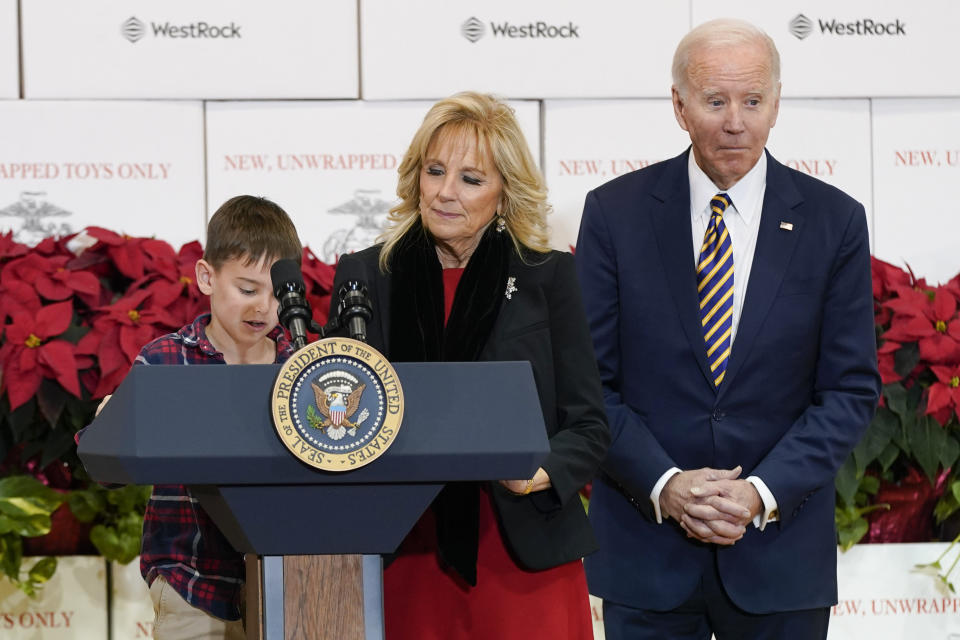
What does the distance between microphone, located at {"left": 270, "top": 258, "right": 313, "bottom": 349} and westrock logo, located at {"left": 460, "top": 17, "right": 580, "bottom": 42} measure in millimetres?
2176

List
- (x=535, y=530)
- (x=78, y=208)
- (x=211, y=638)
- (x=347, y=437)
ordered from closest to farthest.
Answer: (x=347, y=437), (x=535, y=530), (x=211, y=638), (x=78, y=208)

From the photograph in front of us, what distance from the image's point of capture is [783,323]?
239 cm

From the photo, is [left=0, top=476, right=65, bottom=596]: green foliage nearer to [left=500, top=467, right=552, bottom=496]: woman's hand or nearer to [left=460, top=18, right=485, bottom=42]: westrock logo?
[left=500, top=467, right=552, bottom=496]: woman's hand

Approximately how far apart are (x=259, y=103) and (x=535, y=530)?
2.06m

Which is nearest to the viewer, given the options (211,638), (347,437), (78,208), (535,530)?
(347,437)

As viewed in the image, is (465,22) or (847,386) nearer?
(847,386)

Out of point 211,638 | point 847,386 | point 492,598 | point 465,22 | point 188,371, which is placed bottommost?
point 211,638

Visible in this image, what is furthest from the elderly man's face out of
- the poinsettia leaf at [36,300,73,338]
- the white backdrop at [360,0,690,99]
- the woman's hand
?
the poinsettia leaf at [36,300,73,338]

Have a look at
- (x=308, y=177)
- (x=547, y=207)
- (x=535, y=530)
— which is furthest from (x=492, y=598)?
(x=308, y=177)

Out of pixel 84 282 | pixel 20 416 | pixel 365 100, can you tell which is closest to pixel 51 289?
pixel 84 282

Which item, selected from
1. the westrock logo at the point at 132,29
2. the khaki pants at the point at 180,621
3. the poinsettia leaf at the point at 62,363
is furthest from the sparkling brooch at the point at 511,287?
the westrock logo at the point at 132,29

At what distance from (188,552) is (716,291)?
3.67ft

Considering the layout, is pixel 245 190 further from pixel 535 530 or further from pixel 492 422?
pixel 492 422

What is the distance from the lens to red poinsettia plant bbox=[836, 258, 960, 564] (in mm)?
3160
